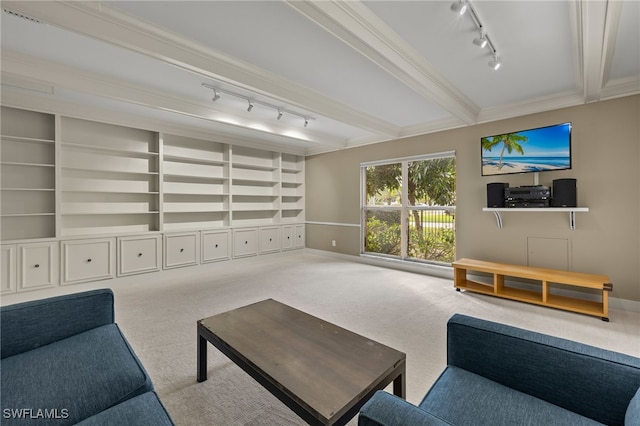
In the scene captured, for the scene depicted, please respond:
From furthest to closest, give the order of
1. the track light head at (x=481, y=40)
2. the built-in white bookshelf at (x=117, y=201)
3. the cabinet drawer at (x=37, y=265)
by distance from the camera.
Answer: the built-in white bookshelf at (x=117, y=201) → the cabinet drawer at (x=37, y=265) → the track light head at (x=481, y=40)

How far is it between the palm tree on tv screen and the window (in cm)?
58

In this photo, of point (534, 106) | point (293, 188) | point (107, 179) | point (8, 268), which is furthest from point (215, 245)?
point (534, 106)

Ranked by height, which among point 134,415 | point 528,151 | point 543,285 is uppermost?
point 528,151

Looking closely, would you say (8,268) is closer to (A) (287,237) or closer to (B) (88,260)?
(B) (88,260)

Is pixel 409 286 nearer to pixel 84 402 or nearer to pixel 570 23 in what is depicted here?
pixel 570 23

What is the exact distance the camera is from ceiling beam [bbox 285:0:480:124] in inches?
72.2

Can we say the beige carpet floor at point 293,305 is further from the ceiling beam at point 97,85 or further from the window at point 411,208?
the ceiling beam at point 97,85

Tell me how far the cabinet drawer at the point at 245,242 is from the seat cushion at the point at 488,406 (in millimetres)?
4777

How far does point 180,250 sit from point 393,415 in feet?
15.7

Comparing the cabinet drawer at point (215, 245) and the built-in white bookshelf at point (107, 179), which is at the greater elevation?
the built-in white bookshelf at point (107, 179)

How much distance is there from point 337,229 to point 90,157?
14.8 feet

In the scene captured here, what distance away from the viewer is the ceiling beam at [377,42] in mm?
1834

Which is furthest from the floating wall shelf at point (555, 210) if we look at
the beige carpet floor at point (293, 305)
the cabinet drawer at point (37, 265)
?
the cabinet drawer at point (37, 265)

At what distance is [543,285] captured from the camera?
314 cm
